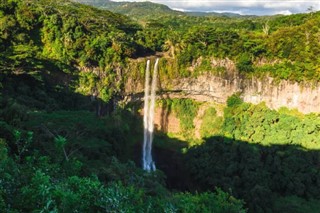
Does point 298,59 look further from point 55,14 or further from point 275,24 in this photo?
point 55,14

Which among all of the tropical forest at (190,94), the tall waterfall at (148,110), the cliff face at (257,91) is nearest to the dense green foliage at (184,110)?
the tropical forest at (190,94)

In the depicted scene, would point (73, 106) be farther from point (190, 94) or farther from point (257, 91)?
point (257, 91)

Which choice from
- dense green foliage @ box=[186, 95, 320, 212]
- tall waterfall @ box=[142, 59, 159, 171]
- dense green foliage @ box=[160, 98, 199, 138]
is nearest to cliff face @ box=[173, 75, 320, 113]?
dense green foliage @ box=[186, 95, 320, 212]

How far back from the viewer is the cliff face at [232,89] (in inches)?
1077

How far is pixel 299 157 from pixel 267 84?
641 cm

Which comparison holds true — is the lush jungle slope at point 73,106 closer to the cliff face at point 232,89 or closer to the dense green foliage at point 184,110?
the dense green foliage at point 184,110

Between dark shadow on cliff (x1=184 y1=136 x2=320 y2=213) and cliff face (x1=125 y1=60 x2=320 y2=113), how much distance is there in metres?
4.17

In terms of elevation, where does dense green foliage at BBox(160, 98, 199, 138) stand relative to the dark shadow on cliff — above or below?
above

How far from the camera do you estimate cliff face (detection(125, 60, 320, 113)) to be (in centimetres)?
2735

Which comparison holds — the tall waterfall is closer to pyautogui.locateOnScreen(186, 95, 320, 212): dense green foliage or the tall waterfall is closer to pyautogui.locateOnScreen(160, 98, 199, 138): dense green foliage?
pyautogui.locateOnScreen(160, 98, 199, 138): dense green foliage

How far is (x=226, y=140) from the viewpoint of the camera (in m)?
25.8

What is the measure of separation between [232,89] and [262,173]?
25.5ft

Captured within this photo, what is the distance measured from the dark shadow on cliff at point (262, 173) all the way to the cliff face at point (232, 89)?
4.17m

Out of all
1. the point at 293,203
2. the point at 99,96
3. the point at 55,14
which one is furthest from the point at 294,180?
the point at 55,14
